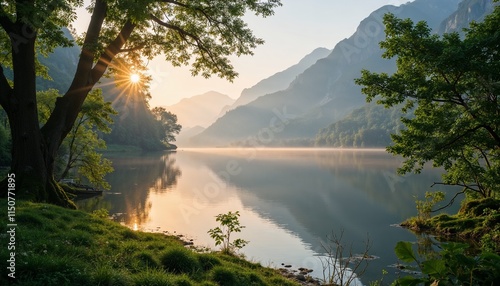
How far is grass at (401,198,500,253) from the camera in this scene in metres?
26.5

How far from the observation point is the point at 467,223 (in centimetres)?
2944

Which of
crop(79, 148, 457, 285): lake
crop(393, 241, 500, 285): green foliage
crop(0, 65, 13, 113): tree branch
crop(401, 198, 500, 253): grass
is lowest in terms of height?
crop(79, 148, 457, 285): lake

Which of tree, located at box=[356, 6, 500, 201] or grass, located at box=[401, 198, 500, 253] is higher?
tree, located at box=[356, 6, 500, 201]

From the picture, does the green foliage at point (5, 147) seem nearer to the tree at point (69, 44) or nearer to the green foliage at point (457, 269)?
the tree at point (69, 44)

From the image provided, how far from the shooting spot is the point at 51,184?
17688 millimetres

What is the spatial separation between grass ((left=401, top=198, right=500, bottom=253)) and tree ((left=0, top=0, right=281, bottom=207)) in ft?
72.6

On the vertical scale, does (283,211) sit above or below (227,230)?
below

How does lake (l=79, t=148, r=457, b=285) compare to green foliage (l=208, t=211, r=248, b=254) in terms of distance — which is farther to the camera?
lake (l=79, t=148, r=457, b=285)

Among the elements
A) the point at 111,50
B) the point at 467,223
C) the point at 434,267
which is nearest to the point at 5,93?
the point at 111,50

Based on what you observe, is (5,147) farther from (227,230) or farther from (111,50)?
(227,230)

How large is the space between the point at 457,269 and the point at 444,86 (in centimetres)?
1620

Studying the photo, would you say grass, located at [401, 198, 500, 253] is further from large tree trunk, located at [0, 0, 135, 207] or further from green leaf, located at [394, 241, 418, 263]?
large tree trunk, located at [0, 0, 135, 207]

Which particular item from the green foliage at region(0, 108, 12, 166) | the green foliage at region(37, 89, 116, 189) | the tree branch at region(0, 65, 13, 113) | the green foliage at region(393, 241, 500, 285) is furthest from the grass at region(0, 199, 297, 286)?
the green foliage at region(0, 108, 12, 166)

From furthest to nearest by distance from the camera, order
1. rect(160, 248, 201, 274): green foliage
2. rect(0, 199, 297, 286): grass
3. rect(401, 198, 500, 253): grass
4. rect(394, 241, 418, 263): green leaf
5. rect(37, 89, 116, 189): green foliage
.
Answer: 1. rect(37, 89, 116, 189): green foliage
2. rect(401, 198, 500, 253): grass
3. rect(160, 248, 201, 274): green foliage
4. rect(0, 199, 297, 286): grass
5. rect(394, 241, 418, 263): green leaf
